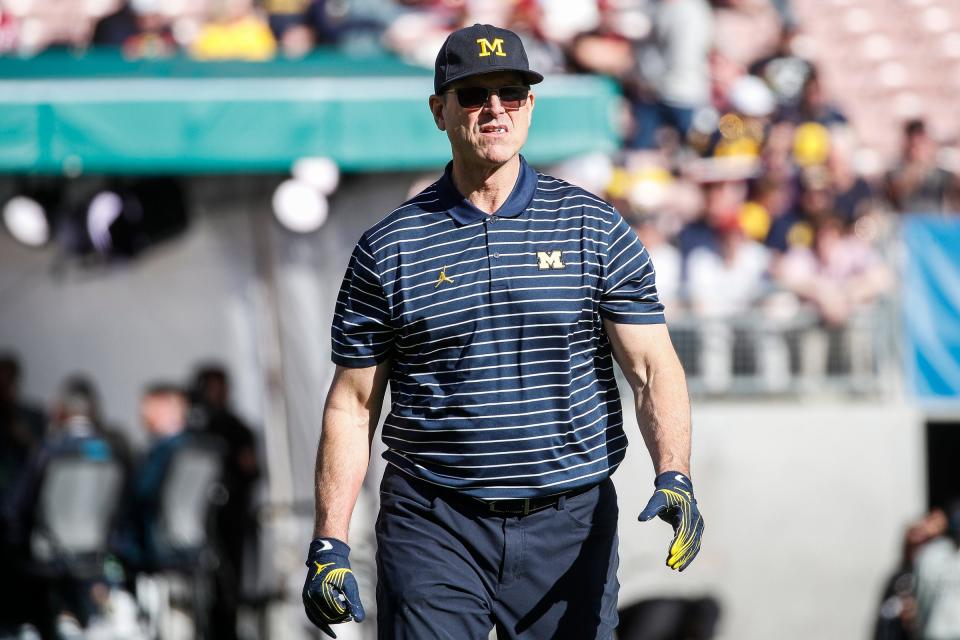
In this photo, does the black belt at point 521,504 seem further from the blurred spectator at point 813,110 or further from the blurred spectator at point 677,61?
the blurred spectator at point 813,110

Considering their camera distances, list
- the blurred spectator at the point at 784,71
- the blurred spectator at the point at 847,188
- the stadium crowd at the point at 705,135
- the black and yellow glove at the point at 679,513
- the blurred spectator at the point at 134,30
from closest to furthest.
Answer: the black and yellow glove at the point at 679,513 → the stadium crowd at the point at 705,135 → the blurred spectator at the point at 847,188 → the blurred spectator at the point at 134,30 → the blurred spectator at the point at 784,71

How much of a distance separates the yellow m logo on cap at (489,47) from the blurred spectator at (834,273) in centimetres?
630

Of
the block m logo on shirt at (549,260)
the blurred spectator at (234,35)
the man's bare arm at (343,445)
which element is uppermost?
the blurred spectator at (234,35)

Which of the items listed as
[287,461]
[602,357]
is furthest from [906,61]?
[602,357]

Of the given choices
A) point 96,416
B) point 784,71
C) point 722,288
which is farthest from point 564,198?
point 784,71

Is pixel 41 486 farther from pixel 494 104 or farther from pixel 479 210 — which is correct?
pixel 494 104

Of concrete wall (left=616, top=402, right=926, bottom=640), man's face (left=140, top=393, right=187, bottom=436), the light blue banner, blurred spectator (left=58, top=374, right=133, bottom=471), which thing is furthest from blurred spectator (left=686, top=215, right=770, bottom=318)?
blurred spectator (left=58, top=374, right=133, bottom=471)

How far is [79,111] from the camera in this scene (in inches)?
314

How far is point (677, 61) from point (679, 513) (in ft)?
28.0

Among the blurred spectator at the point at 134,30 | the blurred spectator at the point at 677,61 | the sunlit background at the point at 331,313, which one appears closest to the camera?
the sunlit background at the point at 331,313

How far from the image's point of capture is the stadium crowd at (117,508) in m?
8.73

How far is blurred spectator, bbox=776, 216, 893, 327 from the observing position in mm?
10062

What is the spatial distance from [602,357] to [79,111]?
176 inches

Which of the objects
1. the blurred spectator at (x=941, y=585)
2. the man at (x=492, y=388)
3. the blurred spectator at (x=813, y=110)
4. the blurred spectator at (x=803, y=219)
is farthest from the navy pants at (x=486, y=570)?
the blurred spectator at (x=813, y=110)
